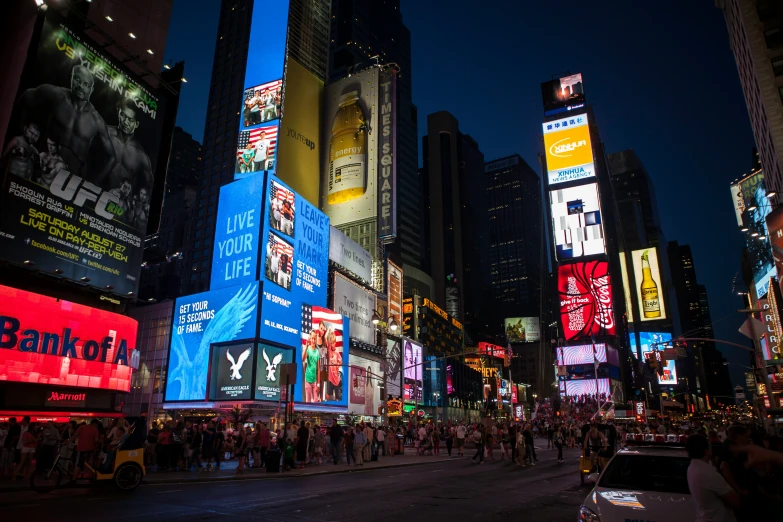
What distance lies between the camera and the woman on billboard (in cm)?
4994

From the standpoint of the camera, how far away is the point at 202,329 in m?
47.7

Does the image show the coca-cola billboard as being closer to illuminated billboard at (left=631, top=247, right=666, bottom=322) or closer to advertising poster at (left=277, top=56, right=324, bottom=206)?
advertising poster at (left=277, top=56, right=324, bottom=206)

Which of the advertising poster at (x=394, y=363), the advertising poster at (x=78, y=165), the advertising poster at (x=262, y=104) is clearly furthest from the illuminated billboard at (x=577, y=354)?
the advertising poster at (x=78, y=165)

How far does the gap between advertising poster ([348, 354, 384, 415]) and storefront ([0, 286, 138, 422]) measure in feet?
103

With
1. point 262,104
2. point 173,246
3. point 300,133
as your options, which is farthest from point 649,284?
point 262,104

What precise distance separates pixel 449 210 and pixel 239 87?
99090 mm

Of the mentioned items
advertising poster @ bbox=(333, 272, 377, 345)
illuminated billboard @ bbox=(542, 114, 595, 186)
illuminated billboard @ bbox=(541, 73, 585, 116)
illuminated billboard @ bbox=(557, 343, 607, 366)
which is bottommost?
illuminated billboard @ bbox=(557, 343, 607, 366)

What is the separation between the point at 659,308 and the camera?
14875 centimetres

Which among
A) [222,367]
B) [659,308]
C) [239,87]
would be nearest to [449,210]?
[659,308]

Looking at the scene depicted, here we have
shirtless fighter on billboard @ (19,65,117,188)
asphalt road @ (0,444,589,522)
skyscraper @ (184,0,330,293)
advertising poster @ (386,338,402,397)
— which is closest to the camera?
asphalt road @ (0,444,589,522)

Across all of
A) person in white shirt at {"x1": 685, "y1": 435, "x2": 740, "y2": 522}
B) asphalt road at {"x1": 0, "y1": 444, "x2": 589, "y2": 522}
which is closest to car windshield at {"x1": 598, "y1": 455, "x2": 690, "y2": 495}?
person in white shirt at {"x1": 685, "y1": 435, "x2": 740, "y2": 522}

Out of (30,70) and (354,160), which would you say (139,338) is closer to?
(354,160)

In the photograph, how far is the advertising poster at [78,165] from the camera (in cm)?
2428

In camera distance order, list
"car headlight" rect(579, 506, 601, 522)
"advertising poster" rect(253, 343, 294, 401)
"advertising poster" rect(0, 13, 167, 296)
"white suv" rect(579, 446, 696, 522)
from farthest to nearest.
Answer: "advertising poster" rect(253, 343, 294, 401) → "advertising poster" rect(0, 13, 167, 296) → "car headlight" rect(579, 506, 601, 522) → "white suv" rect(579, 446, 696, 522)
